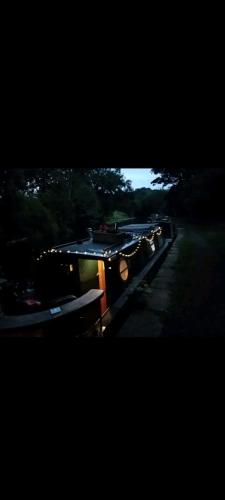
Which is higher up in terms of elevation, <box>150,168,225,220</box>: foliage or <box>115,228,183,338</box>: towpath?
<box>150,168,225,220</box>: foliage

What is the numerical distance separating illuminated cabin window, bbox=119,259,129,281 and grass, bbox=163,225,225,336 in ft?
7.04

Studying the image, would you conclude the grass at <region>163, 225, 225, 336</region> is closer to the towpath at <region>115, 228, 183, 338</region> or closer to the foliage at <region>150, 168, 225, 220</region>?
the towpath at <region>115, 228, 183, 338</region>

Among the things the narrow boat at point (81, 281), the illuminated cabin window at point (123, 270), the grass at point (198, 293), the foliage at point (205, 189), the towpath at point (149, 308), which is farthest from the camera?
the foliage at point (205, 189)

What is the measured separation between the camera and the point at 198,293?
36.9 ft

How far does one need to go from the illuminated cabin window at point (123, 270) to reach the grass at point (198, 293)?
7.04ft

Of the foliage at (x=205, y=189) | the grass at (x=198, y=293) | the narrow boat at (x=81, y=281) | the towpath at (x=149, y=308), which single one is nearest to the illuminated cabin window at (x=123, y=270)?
the narrow boat at (x=81, y=281)

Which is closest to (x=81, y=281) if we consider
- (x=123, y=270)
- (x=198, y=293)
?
(x=123, y=270)

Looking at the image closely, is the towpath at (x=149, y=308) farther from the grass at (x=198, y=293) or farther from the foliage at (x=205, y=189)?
the foliage at (x=205, y=189)

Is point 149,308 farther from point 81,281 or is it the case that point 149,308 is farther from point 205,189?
point 205,189

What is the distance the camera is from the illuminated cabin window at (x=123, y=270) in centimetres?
945

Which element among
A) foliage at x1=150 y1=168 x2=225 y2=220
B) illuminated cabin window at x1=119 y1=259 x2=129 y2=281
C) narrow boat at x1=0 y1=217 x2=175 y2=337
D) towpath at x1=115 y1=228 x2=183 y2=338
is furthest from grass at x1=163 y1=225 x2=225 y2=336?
foliage at x1=150 y1=168 x2=225 y2=220

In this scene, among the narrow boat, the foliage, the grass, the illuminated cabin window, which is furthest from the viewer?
the foliage

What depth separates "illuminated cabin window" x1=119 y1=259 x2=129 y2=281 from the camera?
372 inches

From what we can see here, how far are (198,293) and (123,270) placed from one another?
13.0 feet
